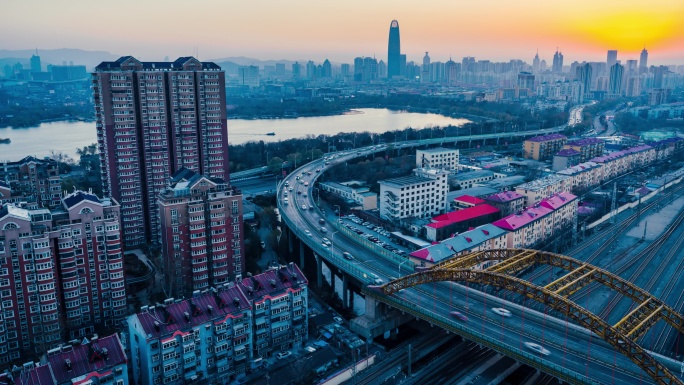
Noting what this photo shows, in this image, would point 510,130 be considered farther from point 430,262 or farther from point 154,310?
point 154,310

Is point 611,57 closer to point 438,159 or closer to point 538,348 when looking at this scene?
point 438,159

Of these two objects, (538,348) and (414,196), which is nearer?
(538,348)

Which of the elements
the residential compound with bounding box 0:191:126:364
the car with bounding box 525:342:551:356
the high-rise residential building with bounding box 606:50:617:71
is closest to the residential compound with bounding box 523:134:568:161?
the car with bounding box 525:342:551:356

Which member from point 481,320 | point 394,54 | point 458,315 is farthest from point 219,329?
point 394,54

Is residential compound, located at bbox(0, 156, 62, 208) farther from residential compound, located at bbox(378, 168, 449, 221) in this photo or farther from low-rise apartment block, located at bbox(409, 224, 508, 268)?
low-rise apartment block, located at bbox(409, 224, 508, 268)

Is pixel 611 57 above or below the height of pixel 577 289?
above
